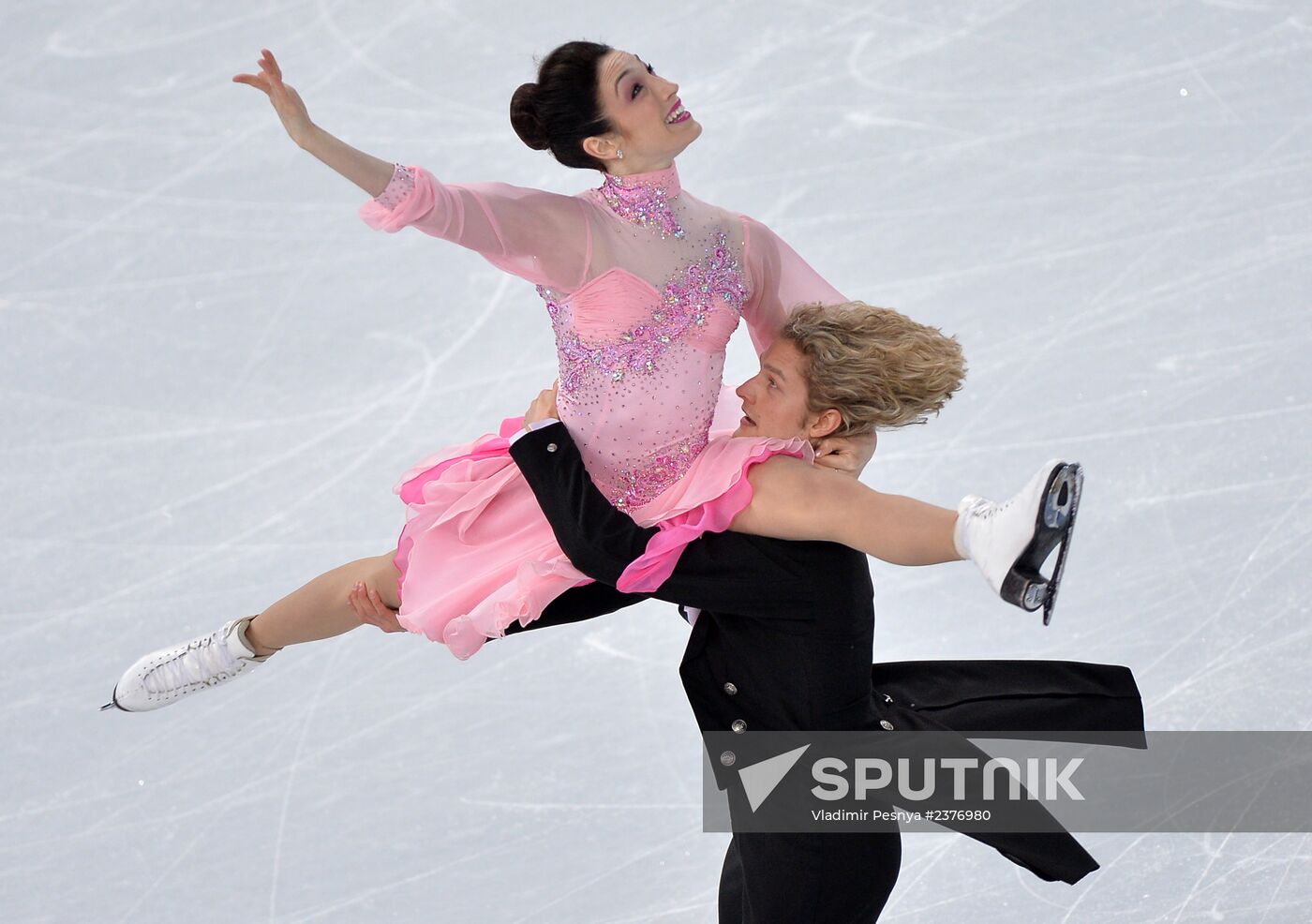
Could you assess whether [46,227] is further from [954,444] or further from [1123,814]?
[1123,814]

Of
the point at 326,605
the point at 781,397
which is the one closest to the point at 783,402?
the point at 781,397

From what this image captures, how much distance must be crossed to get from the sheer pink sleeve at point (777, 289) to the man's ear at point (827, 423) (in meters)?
0.27

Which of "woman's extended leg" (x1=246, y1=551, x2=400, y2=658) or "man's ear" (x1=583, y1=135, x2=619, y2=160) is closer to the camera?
"man's ear" (x1=583, y1=135, x2=619, y2=160)

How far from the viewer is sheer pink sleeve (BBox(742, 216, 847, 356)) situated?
3.21 metres

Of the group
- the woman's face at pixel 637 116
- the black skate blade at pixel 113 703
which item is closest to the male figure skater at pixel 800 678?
the woman's face at pixel 637 116

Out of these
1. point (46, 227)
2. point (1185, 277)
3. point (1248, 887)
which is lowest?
point (1248, 887)

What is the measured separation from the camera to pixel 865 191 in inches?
231

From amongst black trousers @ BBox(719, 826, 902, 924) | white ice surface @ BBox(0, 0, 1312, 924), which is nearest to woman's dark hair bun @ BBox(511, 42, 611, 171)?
black trousers @ BBox(719, 826, 902, 924)

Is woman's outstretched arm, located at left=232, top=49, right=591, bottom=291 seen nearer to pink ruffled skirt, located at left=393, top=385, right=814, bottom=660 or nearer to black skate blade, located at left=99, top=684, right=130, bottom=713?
pink ruffled skirt, located at left=393, top=385, right=814, bottom=660

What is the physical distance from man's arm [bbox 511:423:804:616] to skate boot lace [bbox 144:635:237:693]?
3.69ft

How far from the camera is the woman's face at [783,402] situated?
3053 mm

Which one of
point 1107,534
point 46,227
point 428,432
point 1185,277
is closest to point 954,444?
point 1107,534

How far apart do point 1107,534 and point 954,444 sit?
0.55 meters

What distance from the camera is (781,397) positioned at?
3.07 m
